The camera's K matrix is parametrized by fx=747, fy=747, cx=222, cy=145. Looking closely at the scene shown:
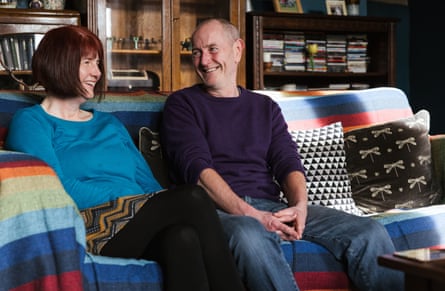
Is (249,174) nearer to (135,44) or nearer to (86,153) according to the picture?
(86,153)

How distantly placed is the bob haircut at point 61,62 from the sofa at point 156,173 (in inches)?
9.0

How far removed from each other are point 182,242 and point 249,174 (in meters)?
0.66

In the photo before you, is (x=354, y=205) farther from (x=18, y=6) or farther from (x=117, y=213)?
(x=18, y=6)

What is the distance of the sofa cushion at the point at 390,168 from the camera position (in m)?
2.74

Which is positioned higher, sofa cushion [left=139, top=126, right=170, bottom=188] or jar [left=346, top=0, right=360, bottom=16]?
jar [left=346, top=0, right=360, bottom=16]

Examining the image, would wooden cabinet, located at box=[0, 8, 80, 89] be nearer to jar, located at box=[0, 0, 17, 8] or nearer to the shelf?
jar, located at box=[0, 0, 17, 8]

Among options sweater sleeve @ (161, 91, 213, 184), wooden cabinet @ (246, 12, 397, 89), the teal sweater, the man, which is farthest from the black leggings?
wooden cabinet @ (246, 12, 397, 89)

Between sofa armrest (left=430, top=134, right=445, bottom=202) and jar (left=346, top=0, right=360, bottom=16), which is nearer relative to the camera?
sofa armrest (left=430, top=134, right=445, bottom=202)

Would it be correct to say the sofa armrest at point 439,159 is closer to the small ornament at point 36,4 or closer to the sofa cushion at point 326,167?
the sofa cushion at point 326,167

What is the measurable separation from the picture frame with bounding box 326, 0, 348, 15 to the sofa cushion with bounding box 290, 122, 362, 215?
2.60 meters

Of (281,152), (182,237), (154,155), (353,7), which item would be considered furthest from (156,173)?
(353,7)

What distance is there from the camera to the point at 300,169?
2.46 meters

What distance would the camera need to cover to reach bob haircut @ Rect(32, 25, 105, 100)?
86.1 inches

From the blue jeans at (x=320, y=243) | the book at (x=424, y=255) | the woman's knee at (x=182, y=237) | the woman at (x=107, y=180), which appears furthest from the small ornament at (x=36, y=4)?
→ the book at (x=424, y=255)
